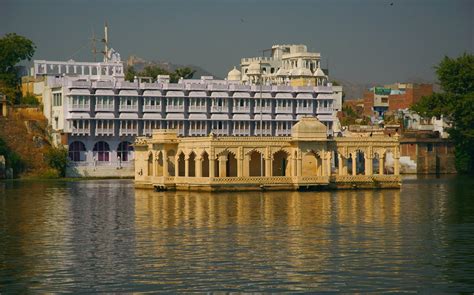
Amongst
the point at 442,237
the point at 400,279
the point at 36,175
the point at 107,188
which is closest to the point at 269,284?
the point at 400,279

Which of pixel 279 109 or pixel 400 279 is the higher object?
pixel 279 109

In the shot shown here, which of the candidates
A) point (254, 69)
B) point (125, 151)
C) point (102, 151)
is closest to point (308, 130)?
point (102, 151)

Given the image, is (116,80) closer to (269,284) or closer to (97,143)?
(97,143)

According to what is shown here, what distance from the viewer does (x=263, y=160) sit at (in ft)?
294

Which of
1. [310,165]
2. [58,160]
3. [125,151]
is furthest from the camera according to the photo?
[125,151]

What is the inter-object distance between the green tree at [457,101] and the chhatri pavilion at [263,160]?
117 feet

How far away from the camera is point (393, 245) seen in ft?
151

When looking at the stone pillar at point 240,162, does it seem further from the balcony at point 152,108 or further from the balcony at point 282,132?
the balcony at point 282,132

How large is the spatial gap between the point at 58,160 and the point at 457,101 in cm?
4138

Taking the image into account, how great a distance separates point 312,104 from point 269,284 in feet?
342

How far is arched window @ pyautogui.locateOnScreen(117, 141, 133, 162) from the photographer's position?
416ft

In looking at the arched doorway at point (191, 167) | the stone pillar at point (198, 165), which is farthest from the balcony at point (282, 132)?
the stone pillar at point (198, 165)

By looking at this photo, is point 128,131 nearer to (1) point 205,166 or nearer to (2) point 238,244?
(1) point 205,166

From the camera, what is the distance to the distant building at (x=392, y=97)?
531ft
